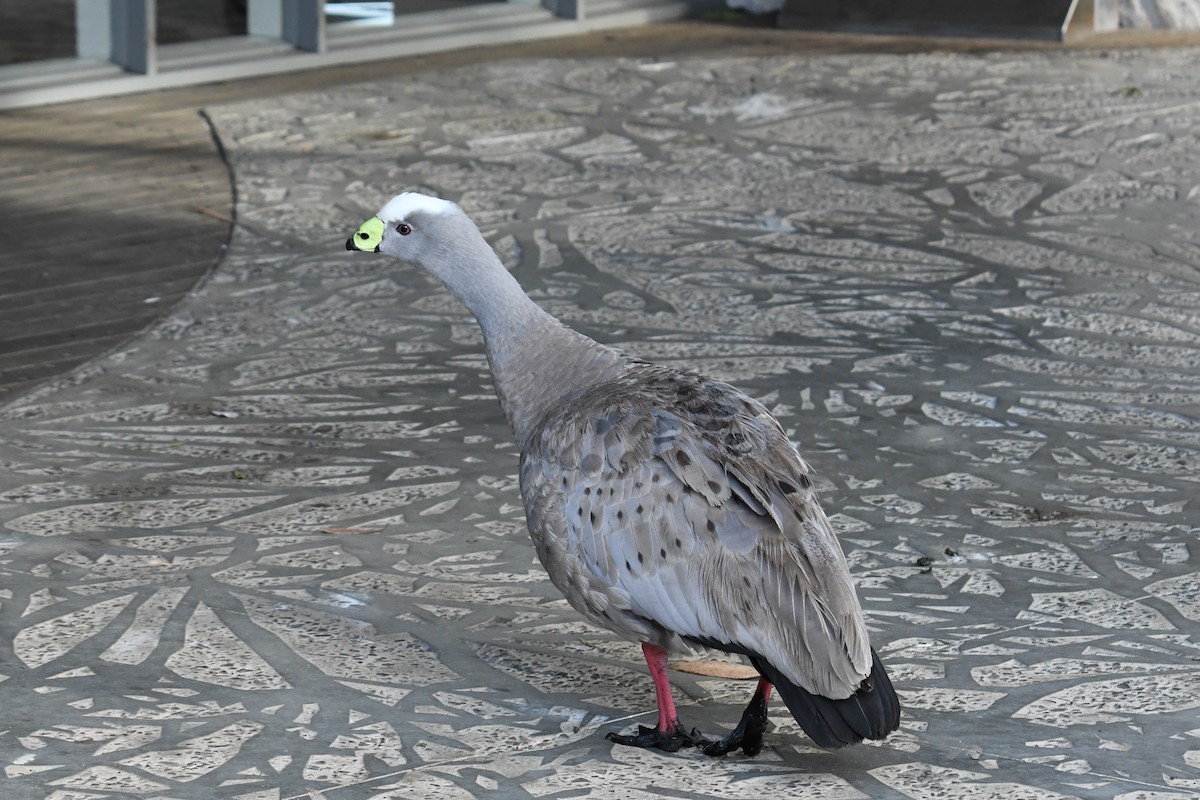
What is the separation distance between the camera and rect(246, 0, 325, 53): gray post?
34.7 feet

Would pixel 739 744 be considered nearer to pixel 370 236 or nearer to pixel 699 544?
pixel 699 544

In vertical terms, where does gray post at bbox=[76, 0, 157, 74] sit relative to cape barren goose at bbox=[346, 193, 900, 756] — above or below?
above

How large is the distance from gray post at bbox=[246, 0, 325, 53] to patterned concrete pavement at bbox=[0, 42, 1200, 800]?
1104 mm

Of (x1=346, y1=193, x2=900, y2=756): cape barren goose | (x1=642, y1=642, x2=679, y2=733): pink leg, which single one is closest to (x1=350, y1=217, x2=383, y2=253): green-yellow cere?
(x1=346, y1=193, x2=900, y2=756): cape barren goose

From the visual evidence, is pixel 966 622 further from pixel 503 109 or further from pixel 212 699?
pixel 503 109

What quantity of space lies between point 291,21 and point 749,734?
8027 millimetres

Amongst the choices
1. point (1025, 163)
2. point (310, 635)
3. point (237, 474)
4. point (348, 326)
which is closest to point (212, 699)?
point (310, 635)

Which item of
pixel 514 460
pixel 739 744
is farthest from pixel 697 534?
pixel 514 460

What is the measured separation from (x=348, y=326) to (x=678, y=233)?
5.76ft

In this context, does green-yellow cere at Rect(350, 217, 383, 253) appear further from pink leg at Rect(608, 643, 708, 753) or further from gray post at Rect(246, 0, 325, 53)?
gray post at Rect(246, 0, 325, 53)

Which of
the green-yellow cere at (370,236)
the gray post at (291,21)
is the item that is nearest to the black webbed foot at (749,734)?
the green-yellow cere at (370,236)

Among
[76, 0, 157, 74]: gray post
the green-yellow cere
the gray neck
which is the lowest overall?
the gray neck

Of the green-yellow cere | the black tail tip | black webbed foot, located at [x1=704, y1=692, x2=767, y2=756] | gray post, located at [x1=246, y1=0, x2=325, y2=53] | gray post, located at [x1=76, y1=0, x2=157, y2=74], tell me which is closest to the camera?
the black tail tip

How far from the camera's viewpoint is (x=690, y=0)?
12391mm
